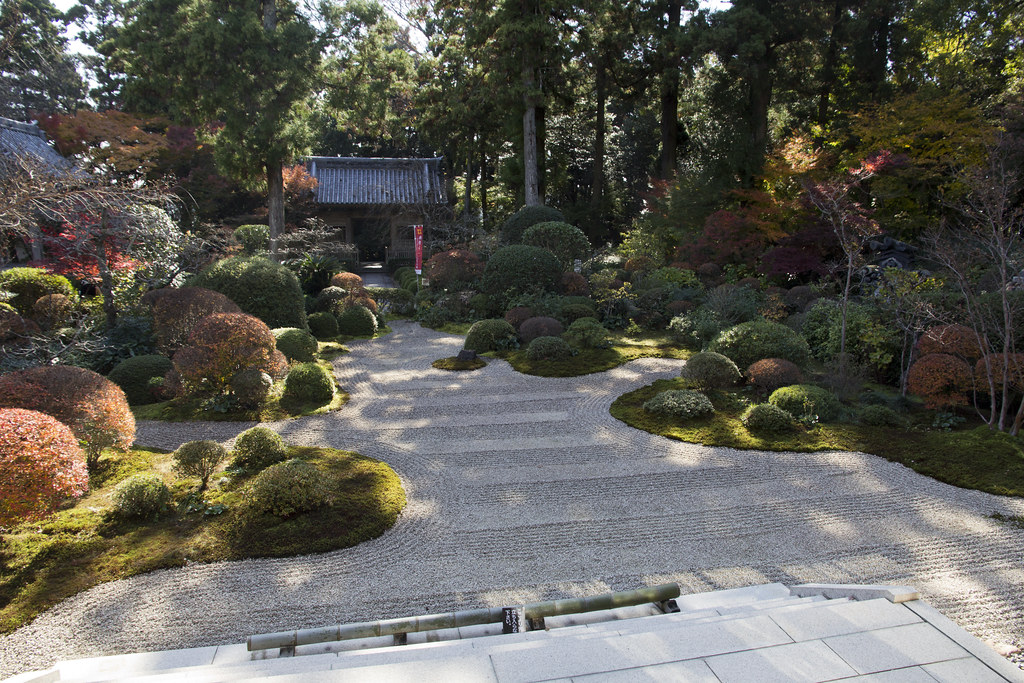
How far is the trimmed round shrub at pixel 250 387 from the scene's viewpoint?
8289mm

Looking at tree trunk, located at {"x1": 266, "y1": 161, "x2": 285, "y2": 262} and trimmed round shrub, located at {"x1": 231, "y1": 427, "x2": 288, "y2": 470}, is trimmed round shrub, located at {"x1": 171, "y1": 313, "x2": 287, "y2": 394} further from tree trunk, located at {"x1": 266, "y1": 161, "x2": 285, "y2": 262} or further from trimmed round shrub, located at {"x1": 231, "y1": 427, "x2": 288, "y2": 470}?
tree trunk, located at {"x1": 266, "y1": 161, "x2": 285, "y2": 262}

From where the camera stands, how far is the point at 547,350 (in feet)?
36.5

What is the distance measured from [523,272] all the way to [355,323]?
3986 mm

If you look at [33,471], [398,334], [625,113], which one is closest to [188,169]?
[398,334]

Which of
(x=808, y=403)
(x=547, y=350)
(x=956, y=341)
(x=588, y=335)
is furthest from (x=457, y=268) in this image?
(x=956, y=341)

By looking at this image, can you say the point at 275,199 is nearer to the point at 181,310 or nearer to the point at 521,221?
the point at 521,221

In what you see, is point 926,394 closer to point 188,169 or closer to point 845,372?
point 845,372

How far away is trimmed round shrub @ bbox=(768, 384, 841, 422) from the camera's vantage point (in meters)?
7.87

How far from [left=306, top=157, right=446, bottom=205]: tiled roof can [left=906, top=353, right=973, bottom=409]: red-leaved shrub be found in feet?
63.6

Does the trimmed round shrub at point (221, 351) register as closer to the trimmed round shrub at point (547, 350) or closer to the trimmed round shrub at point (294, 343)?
the trimmed round shrub at point (294, 343)

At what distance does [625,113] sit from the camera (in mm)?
29703

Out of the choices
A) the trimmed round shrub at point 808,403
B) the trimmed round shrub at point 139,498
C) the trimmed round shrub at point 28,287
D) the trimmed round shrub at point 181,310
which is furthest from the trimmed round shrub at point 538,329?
the trimmed round shrub at point 28,287

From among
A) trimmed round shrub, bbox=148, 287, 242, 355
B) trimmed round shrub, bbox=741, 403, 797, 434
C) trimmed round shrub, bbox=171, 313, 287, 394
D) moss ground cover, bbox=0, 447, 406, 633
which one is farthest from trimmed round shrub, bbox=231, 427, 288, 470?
trimmed round shrub, bbox=741, 403, 797, 434

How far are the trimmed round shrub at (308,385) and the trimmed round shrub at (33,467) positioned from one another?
Answer: 3.89 meters
